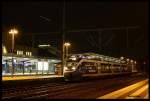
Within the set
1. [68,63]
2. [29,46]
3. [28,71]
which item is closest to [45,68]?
[28,71]

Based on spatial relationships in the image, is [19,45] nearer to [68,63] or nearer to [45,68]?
[45,68]

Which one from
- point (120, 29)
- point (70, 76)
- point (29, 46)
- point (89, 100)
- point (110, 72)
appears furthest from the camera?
point (29, 46)

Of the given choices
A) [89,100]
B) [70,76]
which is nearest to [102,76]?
[70,76]

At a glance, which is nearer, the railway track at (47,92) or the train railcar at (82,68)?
the railway track at (47,92)

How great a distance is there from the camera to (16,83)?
28.2m

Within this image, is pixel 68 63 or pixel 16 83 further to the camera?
pixel 68 63

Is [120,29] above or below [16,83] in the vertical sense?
above

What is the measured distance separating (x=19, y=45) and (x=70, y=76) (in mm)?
32788

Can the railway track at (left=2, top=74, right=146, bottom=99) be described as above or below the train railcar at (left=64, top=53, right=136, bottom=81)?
below

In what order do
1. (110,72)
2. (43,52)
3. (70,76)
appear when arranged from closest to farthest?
(70,76) → (110,72) → (43,52)

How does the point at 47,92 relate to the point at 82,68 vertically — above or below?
below

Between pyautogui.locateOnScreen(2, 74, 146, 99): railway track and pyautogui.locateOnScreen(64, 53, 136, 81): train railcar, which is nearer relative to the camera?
pyautogui.locateOnScreen(2, 74, 146, 99): railway track

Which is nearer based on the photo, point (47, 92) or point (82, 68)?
point (47, 92)

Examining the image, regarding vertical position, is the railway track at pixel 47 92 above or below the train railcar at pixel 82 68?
below
